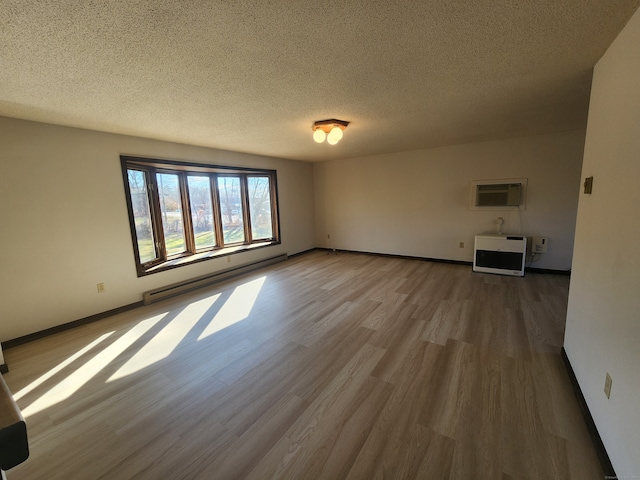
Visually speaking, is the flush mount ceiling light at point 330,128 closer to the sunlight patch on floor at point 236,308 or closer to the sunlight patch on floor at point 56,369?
the sunlight patch on floor at point 236,308

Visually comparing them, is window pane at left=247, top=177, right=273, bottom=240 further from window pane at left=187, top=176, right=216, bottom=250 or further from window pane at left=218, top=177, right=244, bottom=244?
window pane at left=187, top=176, right=216, bottom=250

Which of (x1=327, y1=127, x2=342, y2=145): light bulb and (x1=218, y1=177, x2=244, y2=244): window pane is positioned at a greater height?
(x1=327, y1=127, x2=342, y2=145): light bulb

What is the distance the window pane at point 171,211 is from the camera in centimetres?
393

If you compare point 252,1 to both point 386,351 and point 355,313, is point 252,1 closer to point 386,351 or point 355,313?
point 386,351

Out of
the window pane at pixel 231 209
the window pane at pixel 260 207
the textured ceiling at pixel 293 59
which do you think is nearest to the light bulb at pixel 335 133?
the textured ceiling at pixel 293 59

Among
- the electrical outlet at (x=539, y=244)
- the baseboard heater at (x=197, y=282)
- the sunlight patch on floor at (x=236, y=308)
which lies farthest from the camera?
the electrical outlet at (x=539, y=244)

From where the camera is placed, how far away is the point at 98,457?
1.47 m

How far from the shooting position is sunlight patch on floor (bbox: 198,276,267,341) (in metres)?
2.91

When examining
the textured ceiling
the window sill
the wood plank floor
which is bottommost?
the wood plank floor

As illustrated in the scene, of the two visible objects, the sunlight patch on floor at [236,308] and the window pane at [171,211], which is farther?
the window pane at [171,211]

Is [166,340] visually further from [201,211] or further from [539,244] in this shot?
[539,244]

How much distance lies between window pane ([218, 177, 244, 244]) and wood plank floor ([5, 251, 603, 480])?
75.8 inches

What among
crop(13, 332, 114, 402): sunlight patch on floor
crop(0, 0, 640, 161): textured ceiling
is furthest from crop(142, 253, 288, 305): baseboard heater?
crop(0, 0, 640, 161): textured ceiling

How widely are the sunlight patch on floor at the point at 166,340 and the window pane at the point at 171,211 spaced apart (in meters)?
1.18
